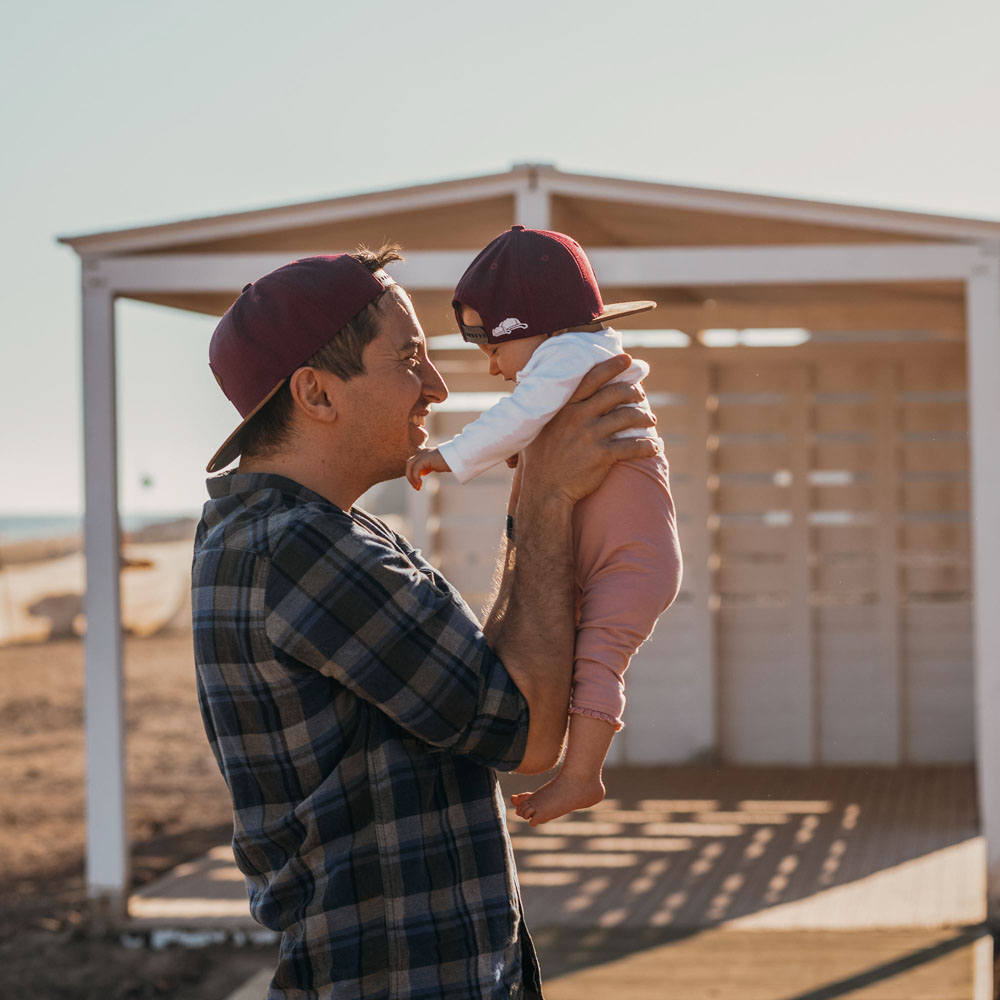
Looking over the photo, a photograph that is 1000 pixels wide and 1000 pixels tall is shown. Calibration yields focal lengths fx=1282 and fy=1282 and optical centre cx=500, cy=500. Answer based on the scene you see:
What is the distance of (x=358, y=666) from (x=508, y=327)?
58 centimetres

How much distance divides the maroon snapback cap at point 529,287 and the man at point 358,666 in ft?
0.56

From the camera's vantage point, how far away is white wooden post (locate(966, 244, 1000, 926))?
4.77 metres

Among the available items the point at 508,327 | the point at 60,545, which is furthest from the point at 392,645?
the point at 60,545

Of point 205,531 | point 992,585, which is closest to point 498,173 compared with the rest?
point 992,585

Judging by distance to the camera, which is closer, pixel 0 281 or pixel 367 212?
Answer: pixel 367 212

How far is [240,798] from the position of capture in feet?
5.32

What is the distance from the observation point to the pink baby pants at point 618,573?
1.65 m

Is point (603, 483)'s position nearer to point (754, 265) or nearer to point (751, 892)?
point (754, 265)

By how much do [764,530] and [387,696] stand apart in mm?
6422

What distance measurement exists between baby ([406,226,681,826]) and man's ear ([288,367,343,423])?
0.13 m

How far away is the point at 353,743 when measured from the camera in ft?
5.22

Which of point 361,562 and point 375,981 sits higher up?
point 361,562

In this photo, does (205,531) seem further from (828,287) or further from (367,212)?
(828,287)

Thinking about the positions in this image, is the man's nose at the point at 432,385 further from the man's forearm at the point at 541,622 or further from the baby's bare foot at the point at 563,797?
the baby's bare foot at the point at 563,797
